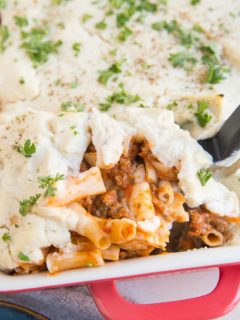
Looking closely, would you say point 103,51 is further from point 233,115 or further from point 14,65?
point 233,115

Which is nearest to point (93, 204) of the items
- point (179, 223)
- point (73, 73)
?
point (179, 223)

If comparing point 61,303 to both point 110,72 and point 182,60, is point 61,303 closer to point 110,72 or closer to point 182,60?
point 110,72

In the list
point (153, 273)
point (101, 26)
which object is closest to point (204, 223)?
point (153, 273)

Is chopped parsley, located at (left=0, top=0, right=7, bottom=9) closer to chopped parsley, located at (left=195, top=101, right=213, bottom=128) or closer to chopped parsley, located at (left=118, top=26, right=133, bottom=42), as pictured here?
chopped parsley, located at (left=118, top=26, right=133, bottom=42)

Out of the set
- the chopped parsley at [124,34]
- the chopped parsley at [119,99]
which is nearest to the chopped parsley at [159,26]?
the chopped parsley at [124,34]

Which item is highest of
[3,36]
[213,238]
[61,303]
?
[3,36]

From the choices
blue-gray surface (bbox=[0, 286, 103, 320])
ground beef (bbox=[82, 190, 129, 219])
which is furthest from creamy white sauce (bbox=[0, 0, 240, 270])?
blue-gray surface (bbox=[0, 286, 103, 320])
